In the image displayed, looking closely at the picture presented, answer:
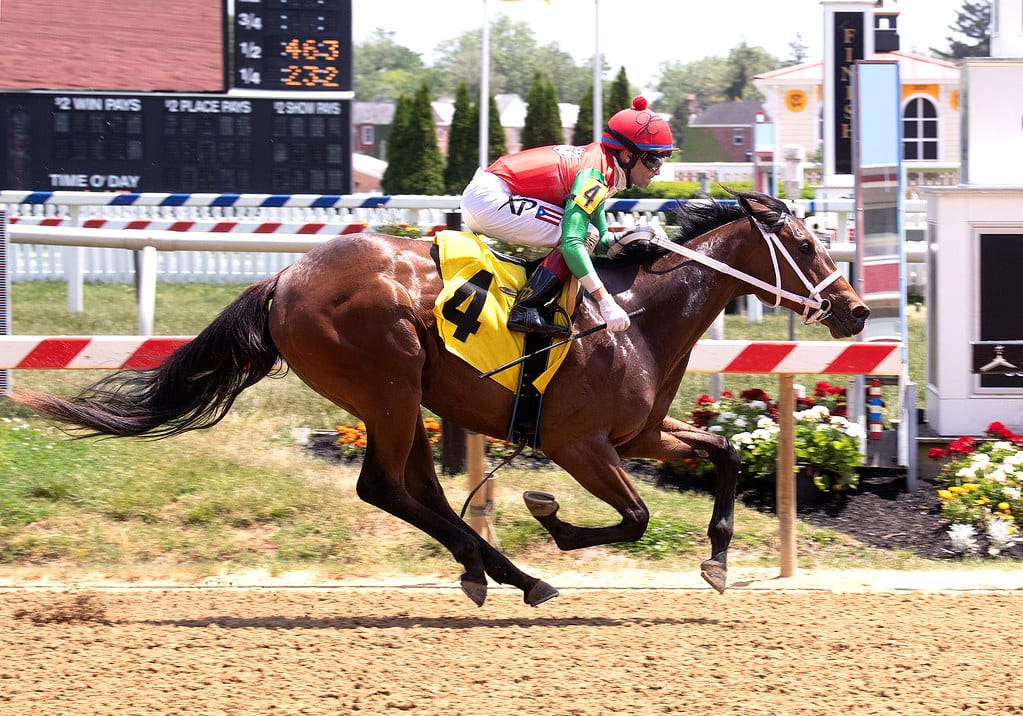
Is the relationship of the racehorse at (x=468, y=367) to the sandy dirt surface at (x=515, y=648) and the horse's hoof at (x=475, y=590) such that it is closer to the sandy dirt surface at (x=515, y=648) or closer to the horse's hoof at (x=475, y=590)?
the horse's hoof at (x=475, y=590)

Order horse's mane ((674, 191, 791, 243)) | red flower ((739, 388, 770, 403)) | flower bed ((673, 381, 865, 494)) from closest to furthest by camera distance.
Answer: horse's mane ((674, 191, 791, 243)) < flower bed ((673, 381, 865, 494)) < red flower ((739, 388, 770, 403))

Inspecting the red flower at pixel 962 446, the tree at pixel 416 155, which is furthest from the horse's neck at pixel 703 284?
the tree at pixel 416 155

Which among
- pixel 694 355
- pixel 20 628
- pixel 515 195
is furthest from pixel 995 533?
pixel 20 628

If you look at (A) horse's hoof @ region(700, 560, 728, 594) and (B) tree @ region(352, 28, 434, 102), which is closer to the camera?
(A) horse's hoof @ region(700, 560, 728, 594)

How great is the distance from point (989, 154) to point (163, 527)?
5.47 m

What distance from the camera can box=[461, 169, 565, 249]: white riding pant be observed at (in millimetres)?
5082

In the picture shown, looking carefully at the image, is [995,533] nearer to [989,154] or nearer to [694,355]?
[694,355]

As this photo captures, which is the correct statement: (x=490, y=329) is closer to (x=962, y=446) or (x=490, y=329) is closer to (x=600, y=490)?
(x=600, y=490)

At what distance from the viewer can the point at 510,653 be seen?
449 cm

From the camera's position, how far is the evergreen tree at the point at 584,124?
27.6m

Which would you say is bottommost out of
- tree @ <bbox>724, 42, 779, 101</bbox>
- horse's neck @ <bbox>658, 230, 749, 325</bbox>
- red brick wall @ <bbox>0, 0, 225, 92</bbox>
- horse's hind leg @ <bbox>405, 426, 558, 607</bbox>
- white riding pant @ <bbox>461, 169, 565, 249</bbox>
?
horse's hind leg @ <bbox>405, 426, 558, 607</bbox>

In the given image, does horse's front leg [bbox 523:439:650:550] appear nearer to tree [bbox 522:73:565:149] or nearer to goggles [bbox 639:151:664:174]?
goggles [bbox 639:151:664:174]

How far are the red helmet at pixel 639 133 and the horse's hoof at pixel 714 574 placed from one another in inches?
67.7

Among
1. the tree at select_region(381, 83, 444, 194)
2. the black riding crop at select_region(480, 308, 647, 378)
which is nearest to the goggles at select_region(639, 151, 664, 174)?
the black riding crop at select_region(480, 308, 647, 378)
